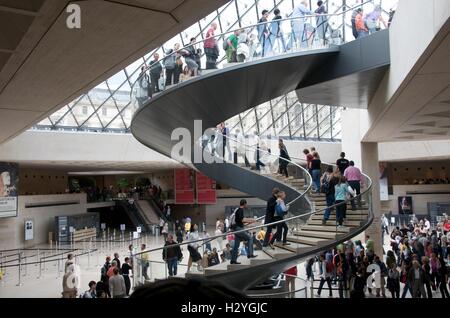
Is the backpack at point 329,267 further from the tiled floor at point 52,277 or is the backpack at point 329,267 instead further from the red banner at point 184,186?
the red banner at point 184,186

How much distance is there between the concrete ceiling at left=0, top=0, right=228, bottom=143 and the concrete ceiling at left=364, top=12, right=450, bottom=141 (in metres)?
4.55

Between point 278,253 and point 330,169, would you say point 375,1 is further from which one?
point 278,253

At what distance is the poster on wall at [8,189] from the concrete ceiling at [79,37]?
19.5 metres

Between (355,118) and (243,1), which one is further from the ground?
(243,1)

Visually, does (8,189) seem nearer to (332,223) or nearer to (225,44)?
(225,44)

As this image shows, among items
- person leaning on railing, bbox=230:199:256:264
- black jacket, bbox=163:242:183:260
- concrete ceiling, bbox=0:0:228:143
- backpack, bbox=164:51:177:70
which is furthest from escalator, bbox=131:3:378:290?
concrete ceiling, bbox=0:0:228:143

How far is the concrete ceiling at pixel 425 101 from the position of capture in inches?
347

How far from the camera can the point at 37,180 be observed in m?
39.3

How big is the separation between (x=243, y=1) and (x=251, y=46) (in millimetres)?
18376

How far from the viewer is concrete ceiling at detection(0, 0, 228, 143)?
551 centimetres

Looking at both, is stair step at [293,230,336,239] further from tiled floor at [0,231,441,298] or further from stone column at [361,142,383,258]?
stone column at [361,142,383,258]

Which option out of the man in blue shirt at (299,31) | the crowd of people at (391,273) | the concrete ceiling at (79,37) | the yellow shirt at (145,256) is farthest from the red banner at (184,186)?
the concrete ceiling at (79,37)

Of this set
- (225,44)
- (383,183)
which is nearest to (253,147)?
(225,44)
